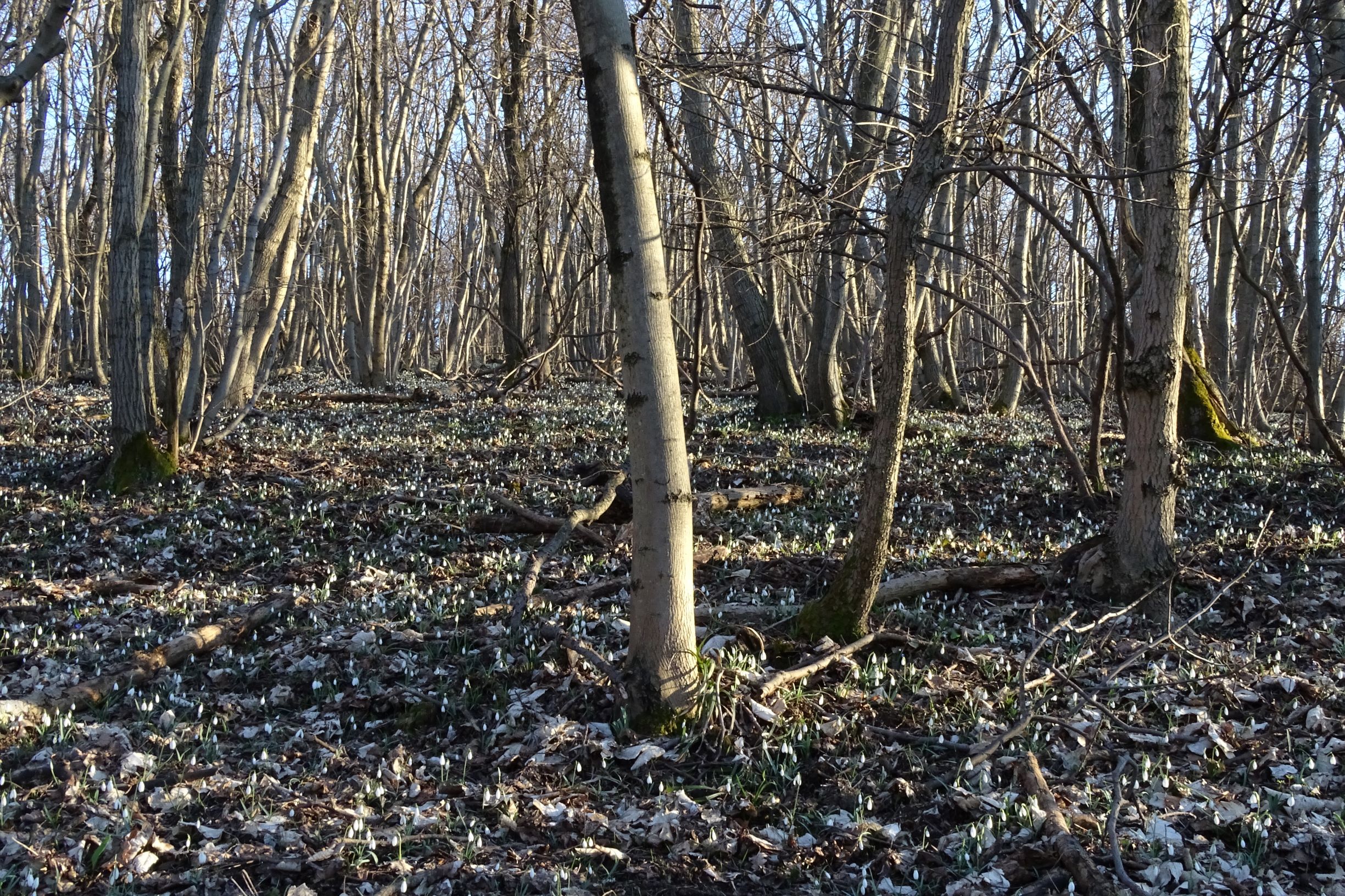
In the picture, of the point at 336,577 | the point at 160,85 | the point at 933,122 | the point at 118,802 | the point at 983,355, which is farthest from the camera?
the point at 983,355

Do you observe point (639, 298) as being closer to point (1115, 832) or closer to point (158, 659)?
point (1115, 832)

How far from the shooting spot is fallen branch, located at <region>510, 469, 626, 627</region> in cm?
565

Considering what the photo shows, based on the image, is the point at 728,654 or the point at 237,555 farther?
the point at 237,555

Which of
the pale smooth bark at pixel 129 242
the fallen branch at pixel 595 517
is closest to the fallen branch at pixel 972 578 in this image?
the fallen branch at pixel 595 517

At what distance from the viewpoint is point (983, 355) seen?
89.5 feet

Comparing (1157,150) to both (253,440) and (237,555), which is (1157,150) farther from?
(253,440)

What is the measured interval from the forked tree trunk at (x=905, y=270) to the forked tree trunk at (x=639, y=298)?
48.4 inches

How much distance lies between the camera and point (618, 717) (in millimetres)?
4465

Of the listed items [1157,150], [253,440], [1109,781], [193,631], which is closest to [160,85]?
[253,440]

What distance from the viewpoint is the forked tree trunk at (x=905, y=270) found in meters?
4.68

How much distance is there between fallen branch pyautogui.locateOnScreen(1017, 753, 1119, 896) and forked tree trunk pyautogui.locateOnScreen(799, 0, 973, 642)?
143 cm

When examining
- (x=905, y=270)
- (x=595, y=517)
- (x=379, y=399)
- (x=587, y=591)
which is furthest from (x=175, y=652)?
(x=379, y=399)

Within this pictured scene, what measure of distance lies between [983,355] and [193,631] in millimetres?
24930

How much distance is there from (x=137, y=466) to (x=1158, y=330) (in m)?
8.52
